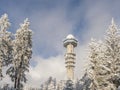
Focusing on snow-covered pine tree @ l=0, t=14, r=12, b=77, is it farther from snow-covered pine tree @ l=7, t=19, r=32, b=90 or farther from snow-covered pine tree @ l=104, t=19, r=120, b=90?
snow-covered pine tree @ l=104, t=19, r=120, b=90

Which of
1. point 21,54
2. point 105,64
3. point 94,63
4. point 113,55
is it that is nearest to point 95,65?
point 94,63

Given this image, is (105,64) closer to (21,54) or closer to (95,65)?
(95,65)

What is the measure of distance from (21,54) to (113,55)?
16.6 meters

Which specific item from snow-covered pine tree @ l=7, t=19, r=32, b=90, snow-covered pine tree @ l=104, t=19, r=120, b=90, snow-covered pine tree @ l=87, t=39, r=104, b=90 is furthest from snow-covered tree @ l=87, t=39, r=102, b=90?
snow-covered pine tree @ l=7, t=19, r=32, b=90

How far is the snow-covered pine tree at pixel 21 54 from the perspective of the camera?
1906 inches

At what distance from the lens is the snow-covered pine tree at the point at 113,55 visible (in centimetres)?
4100

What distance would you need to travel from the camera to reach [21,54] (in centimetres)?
4894

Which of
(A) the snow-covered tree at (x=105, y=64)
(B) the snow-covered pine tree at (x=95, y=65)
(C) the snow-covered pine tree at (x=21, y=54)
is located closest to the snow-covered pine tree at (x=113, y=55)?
(A) the snow-covered tree at (x=105, y=64)

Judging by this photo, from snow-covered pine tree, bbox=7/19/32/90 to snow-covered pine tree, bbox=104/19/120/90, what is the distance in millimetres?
14971

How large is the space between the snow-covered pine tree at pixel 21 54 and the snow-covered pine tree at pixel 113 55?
15.0 meters

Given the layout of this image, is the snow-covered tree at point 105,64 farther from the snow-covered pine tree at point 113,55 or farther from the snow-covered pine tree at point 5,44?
the snow-covered pine tree at point 5,44

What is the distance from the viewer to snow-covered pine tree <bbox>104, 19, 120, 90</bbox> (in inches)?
1614

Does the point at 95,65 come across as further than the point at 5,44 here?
No

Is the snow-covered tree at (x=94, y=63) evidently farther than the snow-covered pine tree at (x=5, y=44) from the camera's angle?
No
